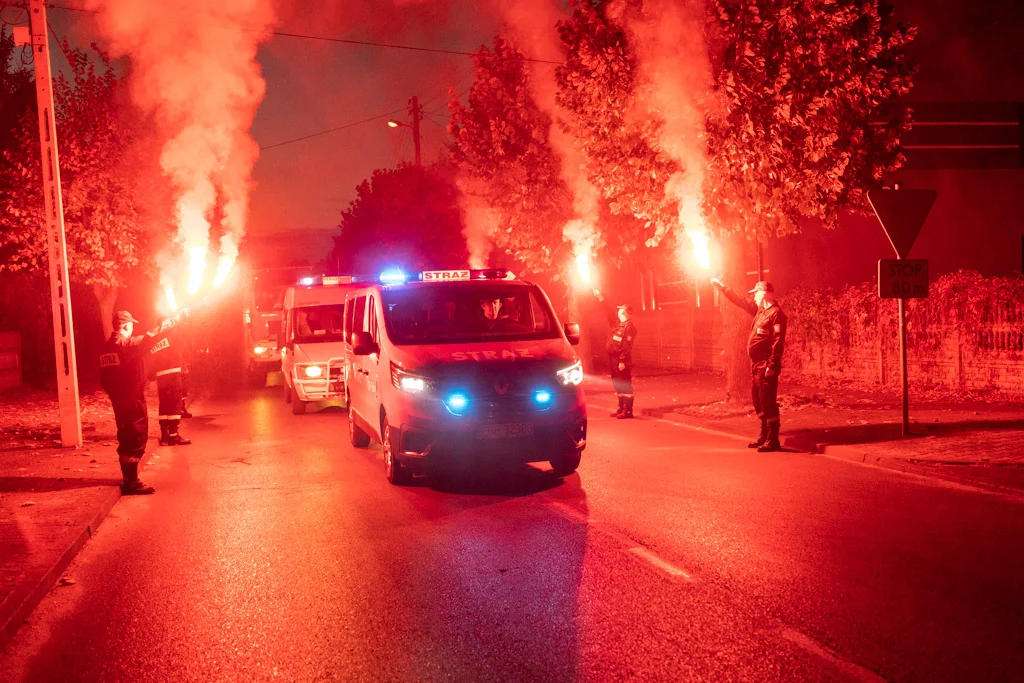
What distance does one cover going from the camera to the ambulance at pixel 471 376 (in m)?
9.61

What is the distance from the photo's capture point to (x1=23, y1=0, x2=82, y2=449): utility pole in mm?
13562

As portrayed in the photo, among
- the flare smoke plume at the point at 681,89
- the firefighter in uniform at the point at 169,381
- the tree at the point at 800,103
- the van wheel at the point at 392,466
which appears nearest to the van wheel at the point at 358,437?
the firefighter in uniform at the point at 169,381

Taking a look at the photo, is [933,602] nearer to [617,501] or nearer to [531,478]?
[617,501]

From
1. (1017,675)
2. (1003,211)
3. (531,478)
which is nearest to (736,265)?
(531,478)

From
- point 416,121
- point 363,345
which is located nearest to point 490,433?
point 363,345

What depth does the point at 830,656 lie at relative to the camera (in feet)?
16.0

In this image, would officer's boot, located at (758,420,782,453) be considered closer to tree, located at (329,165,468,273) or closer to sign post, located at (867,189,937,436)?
sign post, located at (867,189,937,436)

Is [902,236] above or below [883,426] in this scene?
above

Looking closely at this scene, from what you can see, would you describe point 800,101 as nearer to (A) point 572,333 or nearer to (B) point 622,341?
(B) point 622,341

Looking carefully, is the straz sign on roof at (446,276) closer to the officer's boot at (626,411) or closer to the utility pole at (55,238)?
the utility pole at (55,238)

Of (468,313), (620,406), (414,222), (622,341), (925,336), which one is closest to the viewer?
(468,313)

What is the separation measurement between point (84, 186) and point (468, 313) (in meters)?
16.5

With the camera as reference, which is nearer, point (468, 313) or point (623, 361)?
point (468, 313)

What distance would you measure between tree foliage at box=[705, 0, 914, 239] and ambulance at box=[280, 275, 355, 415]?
7.49 meters
